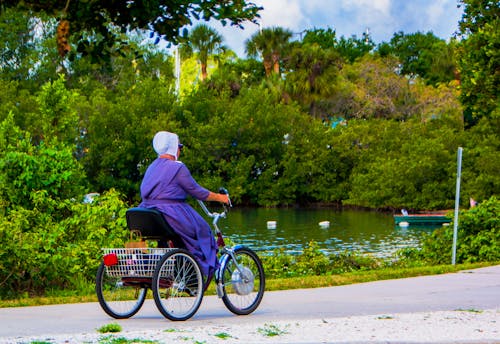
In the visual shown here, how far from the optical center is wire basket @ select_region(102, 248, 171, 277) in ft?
29.5

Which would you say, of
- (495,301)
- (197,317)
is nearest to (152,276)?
(197,317)

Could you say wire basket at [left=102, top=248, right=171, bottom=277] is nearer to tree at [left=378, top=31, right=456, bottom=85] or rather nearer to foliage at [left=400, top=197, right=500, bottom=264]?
foliage at [left=400, top=197, right=500, bottom=264]

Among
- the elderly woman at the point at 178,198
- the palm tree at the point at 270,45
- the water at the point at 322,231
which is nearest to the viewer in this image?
the elderly woman at the point at 178,198

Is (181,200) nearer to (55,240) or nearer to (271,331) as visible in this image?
(271,331)

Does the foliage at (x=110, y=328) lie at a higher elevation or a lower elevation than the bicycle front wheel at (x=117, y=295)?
lower

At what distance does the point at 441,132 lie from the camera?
208 feet

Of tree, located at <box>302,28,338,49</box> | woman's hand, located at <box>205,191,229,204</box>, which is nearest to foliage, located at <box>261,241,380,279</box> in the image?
woman's hand, located at <box>205,191,229,204</box>

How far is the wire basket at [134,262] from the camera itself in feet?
29.5

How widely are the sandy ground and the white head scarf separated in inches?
66.9

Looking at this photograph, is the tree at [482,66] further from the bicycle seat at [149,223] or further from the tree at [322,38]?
the tree at [322,38]

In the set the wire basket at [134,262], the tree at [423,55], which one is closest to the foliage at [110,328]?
the wire basket at [134,262]

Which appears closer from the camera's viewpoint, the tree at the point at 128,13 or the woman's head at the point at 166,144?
the tree at the point at 128,13

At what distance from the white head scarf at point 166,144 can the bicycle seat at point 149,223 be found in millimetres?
675

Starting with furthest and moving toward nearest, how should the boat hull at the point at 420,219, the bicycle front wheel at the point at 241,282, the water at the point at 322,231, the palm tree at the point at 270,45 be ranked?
the palm tree at the point at 270,45
the boat hull at the point at 420,219
the water at the point at 322,231
the bicycle front wheel at the point at 241,282
